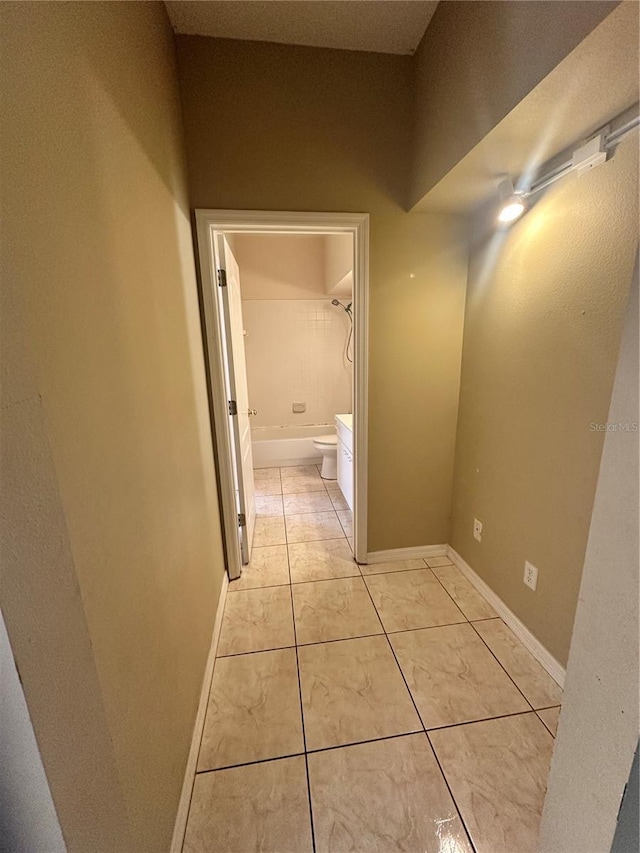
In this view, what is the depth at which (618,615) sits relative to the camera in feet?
1.97

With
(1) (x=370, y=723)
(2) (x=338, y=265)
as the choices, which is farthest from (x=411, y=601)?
(2) (x=338, y=265)

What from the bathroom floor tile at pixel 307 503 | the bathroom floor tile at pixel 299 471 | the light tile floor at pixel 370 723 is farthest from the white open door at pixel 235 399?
the bathroom floor tile at pixel 299 471

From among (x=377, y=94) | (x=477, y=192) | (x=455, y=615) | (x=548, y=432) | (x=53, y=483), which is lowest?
(x=455, y=615)

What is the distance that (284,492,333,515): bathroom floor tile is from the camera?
293cm

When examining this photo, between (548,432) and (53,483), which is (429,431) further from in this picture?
(53,483)

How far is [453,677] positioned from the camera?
142cm

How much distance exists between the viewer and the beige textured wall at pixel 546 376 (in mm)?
1106

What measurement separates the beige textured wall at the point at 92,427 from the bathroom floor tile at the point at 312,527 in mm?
1401

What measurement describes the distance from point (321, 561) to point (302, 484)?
132 cm

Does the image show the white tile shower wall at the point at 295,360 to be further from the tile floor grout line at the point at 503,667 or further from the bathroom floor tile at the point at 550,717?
the bathroom floor tile at the point at 550,717

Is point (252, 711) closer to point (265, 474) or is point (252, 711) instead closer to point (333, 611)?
point (333, 611)

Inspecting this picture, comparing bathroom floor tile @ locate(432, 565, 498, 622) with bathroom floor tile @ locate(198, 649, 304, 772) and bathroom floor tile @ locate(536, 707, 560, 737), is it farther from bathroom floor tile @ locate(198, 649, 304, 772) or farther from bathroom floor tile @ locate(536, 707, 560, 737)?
bathroom floor tile @ locate(198, 649, 304, 772)

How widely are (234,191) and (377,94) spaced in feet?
2.74

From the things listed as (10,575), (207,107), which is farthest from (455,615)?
(207,107)
